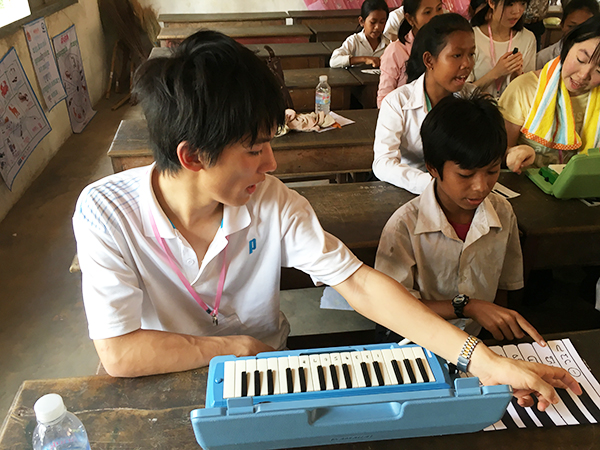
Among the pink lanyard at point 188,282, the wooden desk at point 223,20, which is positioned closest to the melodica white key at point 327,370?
the pink lanyard at point 188,282

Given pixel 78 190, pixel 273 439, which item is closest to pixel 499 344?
pixel 273 439

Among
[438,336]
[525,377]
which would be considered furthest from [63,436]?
[525,377]

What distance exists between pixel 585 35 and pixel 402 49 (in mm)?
1250

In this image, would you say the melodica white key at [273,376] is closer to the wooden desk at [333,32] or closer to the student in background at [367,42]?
the student in background at [367,42]

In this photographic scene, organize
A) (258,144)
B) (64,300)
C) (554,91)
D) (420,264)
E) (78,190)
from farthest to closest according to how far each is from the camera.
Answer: (78,190) → (64,300) → (554,91) → (420,264) → (258,144)

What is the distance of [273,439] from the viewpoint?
739mm

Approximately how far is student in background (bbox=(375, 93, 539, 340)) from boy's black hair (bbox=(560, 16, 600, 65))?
73 cm

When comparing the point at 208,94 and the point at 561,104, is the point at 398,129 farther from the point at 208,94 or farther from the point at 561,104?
the point at 208,94

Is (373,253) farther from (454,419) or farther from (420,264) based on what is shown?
(454,419)

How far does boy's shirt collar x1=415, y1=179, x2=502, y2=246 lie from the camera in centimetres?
135

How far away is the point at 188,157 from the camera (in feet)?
2.88

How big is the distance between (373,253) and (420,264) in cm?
27

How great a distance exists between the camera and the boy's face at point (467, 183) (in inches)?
51.5

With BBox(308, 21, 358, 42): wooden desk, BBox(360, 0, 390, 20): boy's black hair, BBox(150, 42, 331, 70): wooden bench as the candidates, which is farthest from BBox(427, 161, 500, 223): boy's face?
BBox(308, 21, 358, 42): wooden desk
